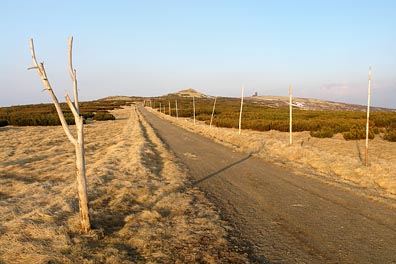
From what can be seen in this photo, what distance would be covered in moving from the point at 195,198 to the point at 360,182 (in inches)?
216

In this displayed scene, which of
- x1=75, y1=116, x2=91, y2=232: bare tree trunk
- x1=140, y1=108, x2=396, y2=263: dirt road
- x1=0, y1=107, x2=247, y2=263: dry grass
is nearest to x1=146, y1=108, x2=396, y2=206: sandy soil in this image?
x1=140, y1=108, x2=396, y2=263: dirt road

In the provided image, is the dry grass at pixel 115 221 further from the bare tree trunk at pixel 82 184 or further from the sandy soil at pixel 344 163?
the sandy soil at pixel 344 163

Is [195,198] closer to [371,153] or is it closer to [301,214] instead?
[301,214]

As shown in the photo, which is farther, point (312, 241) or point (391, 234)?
point (391, 234)

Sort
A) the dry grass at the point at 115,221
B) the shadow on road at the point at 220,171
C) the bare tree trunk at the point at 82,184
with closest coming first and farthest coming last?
the dry grass at the point at 115,221
the bare tree trunk at the point at 82,184
the shadow on road at the point at 220,171

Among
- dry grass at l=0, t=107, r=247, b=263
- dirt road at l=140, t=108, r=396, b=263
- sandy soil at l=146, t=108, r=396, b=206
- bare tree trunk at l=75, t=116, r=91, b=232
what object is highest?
bare tree trunk at l=75, t=116, r=91, b=232

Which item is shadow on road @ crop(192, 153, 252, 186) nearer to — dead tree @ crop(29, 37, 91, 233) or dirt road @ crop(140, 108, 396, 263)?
dirt road @ crop(140, 108, 396, 263)

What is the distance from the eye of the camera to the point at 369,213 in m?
6.86

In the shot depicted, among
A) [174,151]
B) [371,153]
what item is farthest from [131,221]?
[371,153]

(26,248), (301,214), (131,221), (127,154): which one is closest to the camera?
(26,248)

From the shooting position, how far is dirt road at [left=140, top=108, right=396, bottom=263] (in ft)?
16.2

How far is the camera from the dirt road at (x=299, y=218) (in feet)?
16.2

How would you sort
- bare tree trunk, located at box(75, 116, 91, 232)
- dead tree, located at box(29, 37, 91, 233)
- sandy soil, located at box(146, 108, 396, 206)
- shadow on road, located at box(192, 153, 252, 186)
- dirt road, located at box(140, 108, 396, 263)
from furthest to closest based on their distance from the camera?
shadow on road, located at box(192, 153, 252, 186)
sandy soil, located at box(146, 108, 396, 206)
bare tree trunk, located at box(75, 116, 91, 232)
dead tree, located at box(29, 37, 91, 233)
dirt road, located at box(140, 108, 396, 263)

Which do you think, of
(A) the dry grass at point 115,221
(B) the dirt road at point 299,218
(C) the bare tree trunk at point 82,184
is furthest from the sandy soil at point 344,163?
(C) the bare tree trunk at point 82,184
